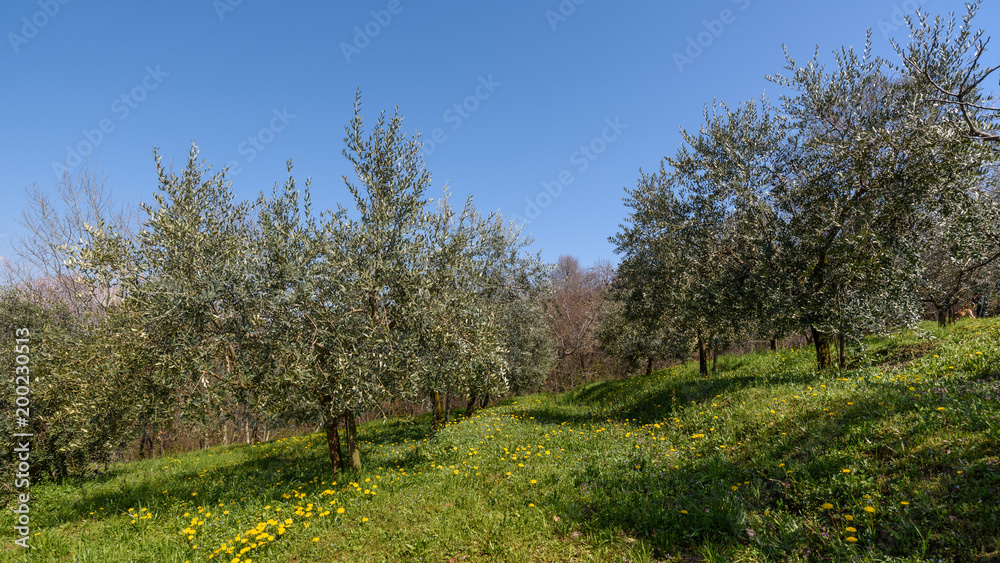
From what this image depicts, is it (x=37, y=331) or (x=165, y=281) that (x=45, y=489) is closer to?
(x=37, y=331)

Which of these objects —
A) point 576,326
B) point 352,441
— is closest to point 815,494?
point 352,441

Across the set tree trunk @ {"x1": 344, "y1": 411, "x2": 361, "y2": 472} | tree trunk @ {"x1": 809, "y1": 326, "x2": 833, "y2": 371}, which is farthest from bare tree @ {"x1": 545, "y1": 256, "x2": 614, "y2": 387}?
tree trunk @ {"x1": 344, "y1": 411, "x2": 361, "y2": 472}

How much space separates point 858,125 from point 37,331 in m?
28.3

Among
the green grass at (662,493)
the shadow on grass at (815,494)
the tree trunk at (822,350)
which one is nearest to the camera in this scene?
the shadow on grass at (815,494)

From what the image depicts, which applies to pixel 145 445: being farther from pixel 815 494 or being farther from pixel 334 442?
pixel 815 494

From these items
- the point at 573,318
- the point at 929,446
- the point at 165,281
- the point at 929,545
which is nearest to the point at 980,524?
the point at 929,545

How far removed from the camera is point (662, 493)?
274 inches

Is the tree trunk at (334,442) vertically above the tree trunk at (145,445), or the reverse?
the tree trunk at (334,442)

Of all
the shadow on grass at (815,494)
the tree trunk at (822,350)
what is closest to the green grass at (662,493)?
the shadow on grass at (815,494)

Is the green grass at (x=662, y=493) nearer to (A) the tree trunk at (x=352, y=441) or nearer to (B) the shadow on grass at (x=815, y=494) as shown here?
(B) the shadow on grass at (x=815, y=494)

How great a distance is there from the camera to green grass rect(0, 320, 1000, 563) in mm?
5164

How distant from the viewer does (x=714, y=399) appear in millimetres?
12102

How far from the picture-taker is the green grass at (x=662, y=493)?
5164 mm

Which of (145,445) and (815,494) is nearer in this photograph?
(815,494)
